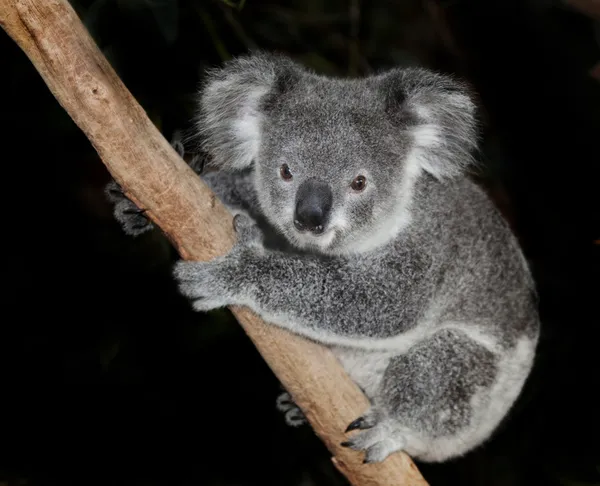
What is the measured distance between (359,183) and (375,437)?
103cm

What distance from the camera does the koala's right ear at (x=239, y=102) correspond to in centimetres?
310

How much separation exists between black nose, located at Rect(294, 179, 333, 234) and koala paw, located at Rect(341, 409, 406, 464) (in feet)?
2.74

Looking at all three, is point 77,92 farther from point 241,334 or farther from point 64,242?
point 241,334

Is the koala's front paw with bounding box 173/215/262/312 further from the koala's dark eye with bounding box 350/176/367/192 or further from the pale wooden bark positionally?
the koala's dark eye with bounding box 350/176/367/192

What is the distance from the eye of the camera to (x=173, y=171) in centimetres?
261

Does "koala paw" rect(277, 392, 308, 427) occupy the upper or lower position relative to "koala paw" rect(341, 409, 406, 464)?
upper

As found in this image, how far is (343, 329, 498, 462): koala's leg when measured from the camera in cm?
303

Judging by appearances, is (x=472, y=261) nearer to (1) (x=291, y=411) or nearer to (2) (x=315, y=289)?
(2) (x=315, y=289)

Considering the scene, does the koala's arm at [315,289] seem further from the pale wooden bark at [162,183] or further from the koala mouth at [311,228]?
the koala mouth at [311,228]

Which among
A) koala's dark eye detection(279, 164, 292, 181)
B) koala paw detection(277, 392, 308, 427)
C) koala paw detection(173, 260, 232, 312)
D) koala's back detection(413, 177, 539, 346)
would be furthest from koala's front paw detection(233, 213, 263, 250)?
koala paw detection(277, 392, 308, 427)

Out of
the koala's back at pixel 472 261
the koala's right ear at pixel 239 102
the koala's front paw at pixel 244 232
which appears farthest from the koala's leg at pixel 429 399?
the koala's right ear at pixel 239 102

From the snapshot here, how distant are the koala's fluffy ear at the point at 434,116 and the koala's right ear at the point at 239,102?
0.45 m

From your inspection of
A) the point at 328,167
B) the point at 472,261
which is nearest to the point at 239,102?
the point at 328,167

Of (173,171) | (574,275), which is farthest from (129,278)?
(574,275)
